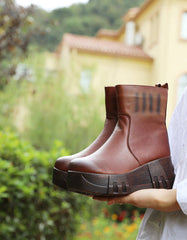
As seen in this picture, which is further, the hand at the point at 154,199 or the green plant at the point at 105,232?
the green plant at the point at 105,232

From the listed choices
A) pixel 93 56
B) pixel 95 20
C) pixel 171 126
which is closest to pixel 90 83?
pixel 93 56

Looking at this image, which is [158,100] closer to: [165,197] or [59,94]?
[165,197]

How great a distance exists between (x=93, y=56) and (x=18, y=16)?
405 inches

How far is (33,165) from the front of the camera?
300 centimetres

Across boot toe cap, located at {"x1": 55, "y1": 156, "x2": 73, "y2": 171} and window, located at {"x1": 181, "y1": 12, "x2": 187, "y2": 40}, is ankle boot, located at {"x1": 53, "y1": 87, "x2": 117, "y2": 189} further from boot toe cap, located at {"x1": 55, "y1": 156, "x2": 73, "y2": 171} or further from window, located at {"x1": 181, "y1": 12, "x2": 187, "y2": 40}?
window, located at {"x1": 181, "y1": 12, "x2": 187, "y2": 40}

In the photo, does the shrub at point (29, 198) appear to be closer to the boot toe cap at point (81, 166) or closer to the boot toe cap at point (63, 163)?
the boot toe cap at point (63, 163)

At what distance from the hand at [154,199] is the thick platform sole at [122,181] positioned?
0.06 ft

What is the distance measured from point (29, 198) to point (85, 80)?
24.0 ft

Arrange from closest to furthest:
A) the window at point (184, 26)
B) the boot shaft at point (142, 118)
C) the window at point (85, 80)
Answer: the boot shaft at point (142, 118), the window at point (85, 80), the window at point (184, 26)

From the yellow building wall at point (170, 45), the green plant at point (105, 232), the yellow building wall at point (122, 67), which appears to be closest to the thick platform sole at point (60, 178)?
the green plant at point (105, 232)

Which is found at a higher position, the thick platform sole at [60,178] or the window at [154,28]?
the window at [154,28]

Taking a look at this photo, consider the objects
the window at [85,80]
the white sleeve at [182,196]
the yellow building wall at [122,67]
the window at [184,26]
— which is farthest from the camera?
the yellow building wall at [122,67]

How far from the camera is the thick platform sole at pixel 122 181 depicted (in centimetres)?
96

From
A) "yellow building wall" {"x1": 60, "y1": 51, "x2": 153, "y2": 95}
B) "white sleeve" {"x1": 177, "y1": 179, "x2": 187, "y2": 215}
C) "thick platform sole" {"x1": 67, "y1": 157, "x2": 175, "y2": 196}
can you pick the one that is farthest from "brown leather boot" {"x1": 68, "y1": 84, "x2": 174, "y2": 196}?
"yellow building wall" {"x1": 60, "y1": 51, "x2": 153, "y2": 95}
